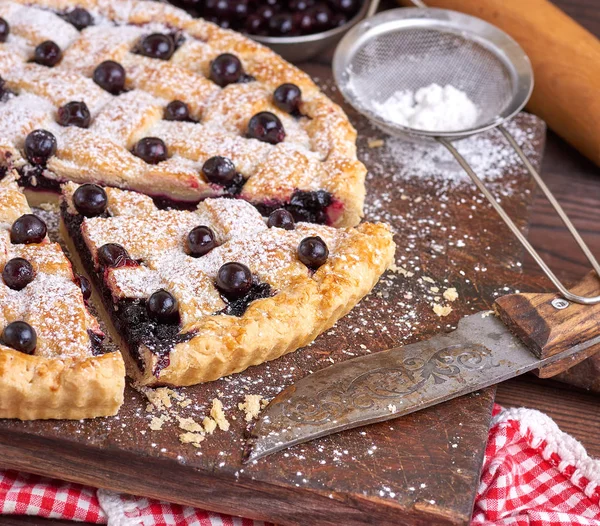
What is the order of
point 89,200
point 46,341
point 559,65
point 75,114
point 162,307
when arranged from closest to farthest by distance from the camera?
point 46,341
point 162,307
point 89,200
point 75,114
point 559,65

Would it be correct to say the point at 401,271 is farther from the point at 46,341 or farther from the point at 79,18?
the point at 79,18

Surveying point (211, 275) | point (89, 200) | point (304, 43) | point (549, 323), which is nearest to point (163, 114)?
point (89, 200)

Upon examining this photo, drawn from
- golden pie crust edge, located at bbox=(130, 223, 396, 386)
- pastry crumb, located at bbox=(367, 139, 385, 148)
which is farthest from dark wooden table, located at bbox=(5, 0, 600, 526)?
pastry crumb, located at bbox=(367, 139, 385, 148)

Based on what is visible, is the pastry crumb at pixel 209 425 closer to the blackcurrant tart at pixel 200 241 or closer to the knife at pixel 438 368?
the knife at pixel 438 368

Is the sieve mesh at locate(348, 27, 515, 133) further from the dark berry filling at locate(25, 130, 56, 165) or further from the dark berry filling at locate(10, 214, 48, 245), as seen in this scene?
the dark berry filling at locate(10, 214, 48, 245)

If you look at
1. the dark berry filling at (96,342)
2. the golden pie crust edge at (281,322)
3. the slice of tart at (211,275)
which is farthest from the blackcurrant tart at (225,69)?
the dark berry filling at (96,342)

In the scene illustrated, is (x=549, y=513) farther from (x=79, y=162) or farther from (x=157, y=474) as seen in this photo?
(x=79, y=162)

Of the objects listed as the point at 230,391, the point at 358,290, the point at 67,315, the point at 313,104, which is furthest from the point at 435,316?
the point at 67,315
